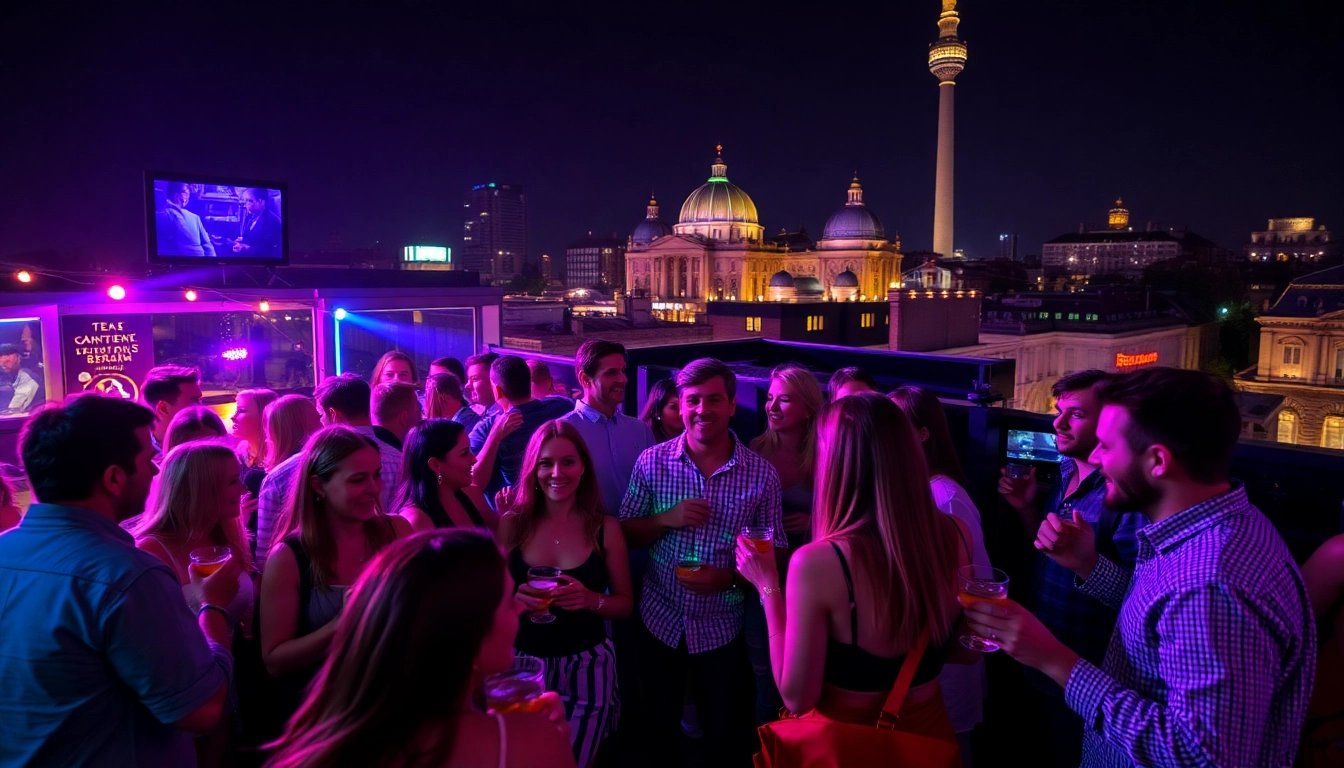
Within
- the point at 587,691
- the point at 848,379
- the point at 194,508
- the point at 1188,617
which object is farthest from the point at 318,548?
the point at 848,379

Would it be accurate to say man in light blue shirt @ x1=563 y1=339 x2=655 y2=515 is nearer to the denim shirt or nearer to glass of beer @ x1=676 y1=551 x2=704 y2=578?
glass of beer @ x1=676 y1=551 x2=704 y2=578

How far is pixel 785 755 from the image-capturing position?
2006 mm

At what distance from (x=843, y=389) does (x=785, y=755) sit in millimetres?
2474

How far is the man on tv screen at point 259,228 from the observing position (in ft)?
30.4

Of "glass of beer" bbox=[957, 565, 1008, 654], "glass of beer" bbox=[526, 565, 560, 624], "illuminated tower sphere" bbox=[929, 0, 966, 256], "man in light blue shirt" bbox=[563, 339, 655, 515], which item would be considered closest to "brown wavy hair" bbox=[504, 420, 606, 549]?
"glass of beer" bbox=[526, 565, 560, 624]

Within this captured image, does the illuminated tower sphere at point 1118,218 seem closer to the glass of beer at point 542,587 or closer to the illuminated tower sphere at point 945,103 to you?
the illuminated tower sphere at point 945,103

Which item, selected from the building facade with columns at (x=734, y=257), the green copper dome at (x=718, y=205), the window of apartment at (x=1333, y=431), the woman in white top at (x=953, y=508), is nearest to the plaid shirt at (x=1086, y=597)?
the woman in white top at (x=953, y=508)

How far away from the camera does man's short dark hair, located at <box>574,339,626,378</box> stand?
4270 mm

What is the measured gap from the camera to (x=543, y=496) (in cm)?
314

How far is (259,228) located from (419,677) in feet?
31.7

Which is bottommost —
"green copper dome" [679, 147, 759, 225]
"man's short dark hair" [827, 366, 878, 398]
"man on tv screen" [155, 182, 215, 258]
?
"man's short dark hair" [827, 366, 878, 398]

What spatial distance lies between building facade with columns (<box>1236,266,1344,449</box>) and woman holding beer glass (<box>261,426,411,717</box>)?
4093 cm

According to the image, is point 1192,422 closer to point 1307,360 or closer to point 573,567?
point 573,567

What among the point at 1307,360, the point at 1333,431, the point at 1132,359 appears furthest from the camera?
the point at 1132,359
